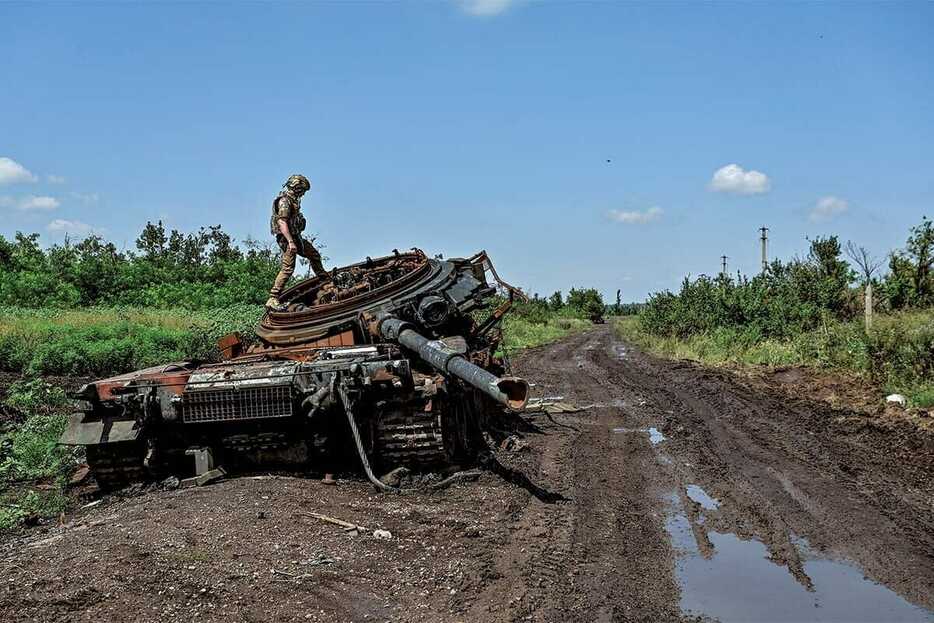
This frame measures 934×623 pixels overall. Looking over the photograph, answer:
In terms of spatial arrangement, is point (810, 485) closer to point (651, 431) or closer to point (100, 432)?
point (651, 431)

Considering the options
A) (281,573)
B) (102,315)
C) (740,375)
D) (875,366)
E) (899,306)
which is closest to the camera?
(281,573)

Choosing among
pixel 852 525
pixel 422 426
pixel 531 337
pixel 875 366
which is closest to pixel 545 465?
pixel 422 426

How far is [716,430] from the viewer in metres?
10.6

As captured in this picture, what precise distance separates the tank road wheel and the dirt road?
0.35 m

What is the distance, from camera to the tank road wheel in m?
7.37

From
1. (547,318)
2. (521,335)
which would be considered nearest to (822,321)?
(521,335)

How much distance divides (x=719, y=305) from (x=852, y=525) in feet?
63.3

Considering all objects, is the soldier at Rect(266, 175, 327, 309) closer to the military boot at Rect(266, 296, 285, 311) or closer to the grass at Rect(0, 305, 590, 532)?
the military boot at Rect(266, 296, 285, 311)

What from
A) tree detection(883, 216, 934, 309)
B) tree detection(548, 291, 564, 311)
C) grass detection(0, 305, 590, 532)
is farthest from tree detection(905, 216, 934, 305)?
tree detection(548, 291, 564, 311)

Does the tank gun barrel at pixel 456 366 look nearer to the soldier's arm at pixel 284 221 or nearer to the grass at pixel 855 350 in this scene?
the soldier's arm at pixel 284 221

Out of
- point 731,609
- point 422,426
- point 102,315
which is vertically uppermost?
point 102,315

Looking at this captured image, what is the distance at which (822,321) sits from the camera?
19.2 m

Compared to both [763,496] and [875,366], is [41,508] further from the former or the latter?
[875,366]

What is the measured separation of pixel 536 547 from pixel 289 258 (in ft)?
16.2
